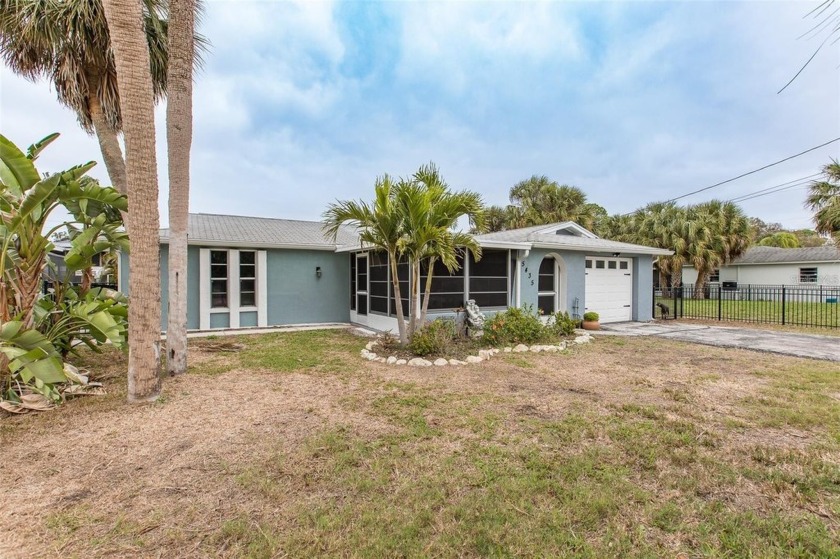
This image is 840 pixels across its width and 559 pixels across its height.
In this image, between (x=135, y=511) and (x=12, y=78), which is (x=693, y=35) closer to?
(x=135, y=511)

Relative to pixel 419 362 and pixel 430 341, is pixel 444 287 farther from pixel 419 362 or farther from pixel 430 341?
pixel 419 362

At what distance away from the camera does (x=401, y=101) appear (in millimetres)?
14125

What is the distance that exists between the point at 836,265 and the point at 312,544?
111 feet

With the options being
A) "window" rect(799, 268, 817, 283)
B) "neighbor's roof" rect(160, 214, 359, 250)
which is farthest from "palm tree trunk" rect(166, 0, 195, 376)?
"window" rect(799, 268, 817, 283)

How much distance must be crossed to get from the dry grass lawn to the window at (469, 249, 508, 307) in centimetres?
474

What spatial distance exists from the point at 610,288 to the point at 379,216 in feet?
29.7

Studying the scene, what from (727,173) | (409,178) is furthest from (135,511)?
(727,173)

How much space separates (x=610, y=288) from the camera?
1280cm

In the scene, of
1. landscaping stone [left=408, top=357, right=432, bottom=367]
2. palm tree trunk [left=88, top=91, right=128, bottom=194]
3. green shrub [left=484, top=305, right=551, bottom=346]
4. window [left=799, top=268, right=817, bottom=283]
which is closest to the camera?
landscaping stone [left=408, top=357, right=432, bottom=367]

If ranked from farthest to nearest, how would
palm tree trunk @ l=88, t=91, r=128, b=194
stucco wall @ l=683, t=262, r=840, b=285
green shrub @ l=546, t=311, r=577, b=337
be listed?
stucco wall @ l=683, t=262, r=840, b=285, green shrub @ l=546, t=311, r=577, b=337, palm tree trunk @ l=88, t=91, r=128, b=194

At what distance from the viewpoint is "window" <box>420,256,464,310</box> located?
9961 mm

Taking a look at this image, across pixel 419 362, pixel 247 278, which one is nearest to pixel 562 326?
pixel 419 362

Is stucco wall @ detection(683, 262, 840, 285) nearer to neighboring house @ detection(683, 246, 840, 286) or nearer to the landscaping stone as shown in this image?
neighboring house @ detection(683, 246, 840, 286)

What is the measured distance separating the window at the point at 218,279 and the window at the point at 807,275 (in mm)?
33643
